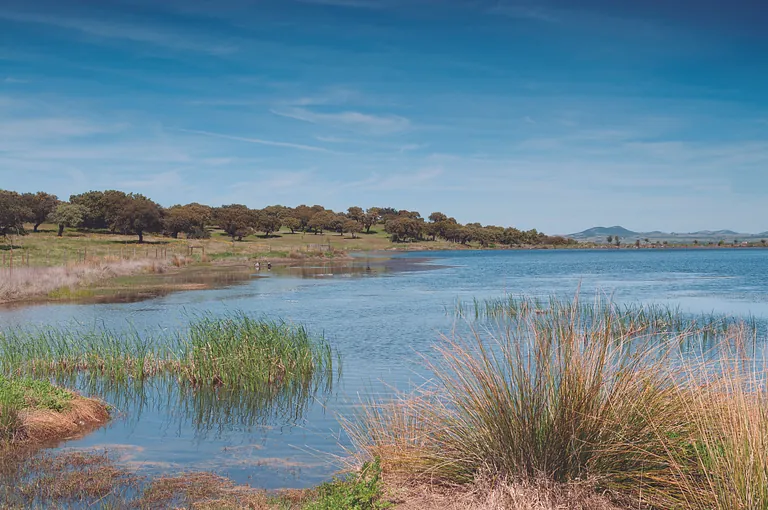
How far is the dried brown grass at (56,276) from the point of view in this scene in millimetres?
37281

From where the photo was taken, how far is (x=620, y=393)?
23.5 ft

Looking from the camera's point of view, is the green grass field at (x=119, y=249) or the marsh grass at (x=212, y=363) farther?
the green grass field at (x=119, y=249)

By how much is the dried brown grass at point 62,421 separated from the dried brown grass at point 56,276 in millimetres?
26794

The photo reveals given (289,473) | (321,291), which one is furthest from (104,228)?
(289,473)

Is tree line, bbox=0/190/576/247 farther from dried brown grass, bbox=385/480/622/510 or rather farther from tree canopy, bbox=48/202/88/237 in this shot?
dried brown grass, bbox=385/480/622/510

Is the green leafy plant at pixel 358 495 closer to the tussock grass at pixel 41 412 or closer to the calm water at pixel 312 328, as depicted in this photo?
the calm water at pixel 312 328

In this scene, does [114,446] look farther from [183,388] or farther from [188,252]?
[188,252]

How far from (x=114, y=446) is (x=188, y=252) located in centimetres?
6879

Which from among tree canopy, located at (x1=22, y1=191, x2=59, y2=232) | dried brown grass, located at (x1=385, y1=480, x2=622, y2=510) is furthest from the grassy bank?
tree canopy, located at (x1=22, y1=191, x2=59, y2=232)

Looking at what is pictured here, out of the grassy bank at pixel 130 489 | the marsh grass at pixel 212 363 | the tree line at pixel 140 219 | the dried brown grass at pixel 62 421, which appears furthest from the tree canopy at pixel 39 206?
the grassy bank at pixel 130 489

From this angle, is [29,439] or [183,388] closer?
[29,439]

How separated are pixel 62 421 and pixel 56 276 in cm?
3424

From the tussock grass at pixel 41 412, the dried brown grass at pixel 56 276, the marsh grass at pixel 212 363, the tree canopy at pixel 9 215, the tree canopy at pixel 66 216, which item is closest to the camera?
the tussock grass at pixel 41 412

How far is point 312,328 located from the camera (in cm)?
2714
